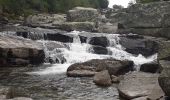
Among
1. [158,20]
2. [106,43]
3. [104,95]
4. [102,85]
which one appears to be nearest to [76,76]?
[102,85]

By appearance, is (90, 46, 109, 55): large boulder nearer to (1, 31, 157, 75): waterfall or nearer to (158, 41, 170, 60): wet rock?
(1, 31, 157, 75): waterfall

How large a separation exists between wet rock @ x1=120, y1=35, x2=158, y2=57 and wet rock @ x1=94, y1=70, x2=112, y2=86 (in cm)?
1212

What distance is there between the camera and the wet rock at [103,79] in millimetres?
22078

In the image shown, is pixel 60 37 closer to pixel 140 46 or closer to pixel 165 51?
pixel 140 46

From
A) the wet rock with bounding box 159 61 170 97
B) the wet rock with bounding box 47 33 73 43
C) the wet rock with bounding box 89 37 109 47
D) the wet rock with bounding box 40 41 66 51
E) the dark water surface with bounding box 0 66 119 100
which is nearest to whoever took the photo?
the wet rock with bounding box 159 61 170 97

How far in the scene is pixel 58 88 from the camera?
21172 millimetres

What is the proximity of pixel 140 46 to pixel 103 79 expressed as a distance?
13487 millimetres

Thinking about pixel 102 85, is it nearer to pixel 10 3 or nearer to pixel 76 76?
pixel 76 76

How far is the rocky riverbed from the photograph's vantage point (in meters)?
19.3

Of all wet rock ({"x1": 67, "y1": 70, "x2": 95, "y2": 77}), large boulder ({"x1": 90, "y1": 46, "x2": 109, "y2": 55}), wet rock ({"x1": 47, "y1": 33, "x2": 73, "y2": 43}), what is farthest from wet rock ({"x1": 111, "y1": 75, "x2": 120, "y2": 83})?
wet rock ({"x1": 47, "y1": 33, "x2": 73, "y2": 43})

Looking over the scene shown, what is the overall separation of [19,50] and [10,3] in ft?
111

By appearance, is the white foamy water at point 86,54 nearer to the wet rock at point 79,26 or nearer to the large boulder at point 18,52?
the large boulder at point 18,52

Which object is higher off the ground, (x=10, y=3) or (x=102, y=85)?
(x=10, y=3)

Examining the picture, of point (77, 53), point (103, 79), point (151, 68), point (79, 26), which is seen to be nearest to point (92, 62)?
point (151, 68)
